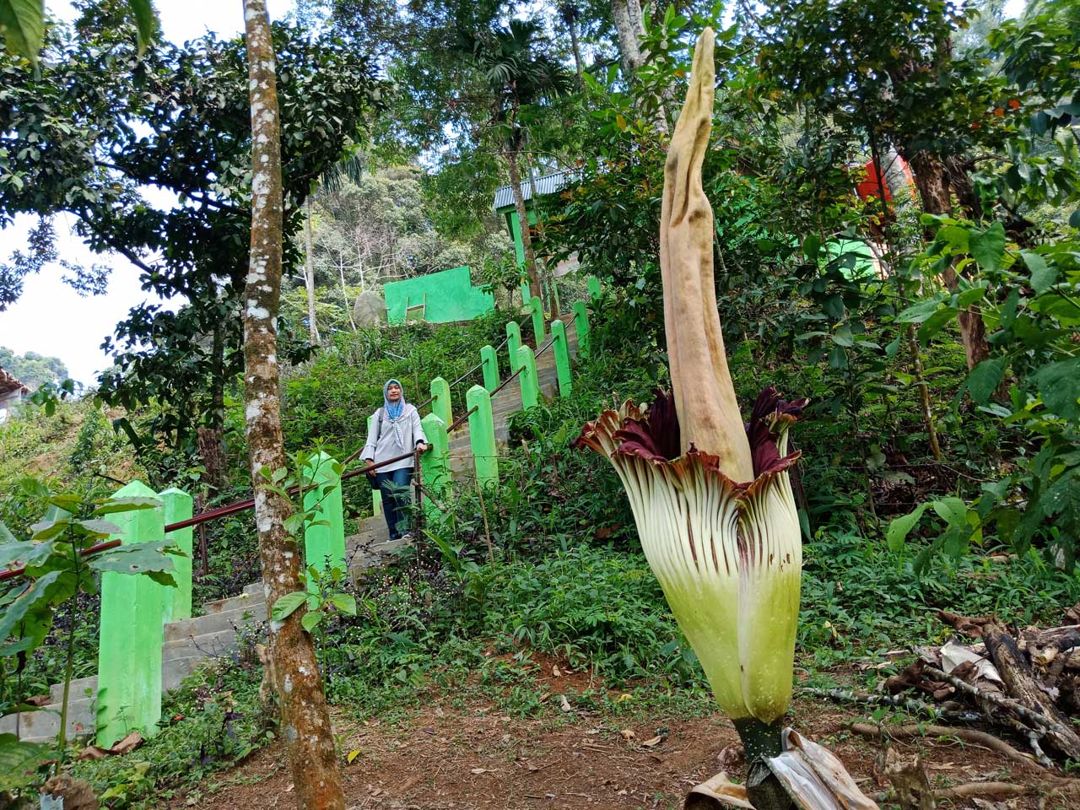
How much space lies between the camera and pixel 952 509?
5.98 ft

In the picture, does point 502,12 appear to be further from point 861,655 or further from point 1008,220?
point 861,655

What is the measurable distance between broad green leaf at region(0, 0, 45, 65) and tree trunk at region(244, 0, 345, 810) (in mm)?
1671

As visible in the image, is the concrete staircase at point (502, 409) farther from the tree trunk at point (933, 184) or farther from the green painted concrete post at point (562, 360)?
the tree trunk at point (933, 184)

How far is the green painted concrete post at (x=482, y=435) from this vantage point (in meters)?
6.72

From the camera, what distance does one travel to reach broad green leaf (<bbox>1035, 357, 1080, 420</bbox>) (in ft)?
4.90

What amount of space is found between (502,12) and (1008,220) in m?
12.2

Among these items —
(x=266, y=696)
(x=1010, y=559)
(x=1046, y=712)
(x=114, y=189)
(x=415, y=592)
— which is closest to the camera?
(x=1046, y=712)

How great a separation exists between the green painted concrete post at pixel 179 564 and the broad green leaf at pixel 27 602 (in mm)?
3289

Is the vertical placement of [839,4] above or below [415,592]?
above

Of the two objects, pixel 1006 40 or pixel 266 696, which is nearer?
pixel 1006 40

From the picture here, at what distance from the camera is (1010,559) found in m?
4.53

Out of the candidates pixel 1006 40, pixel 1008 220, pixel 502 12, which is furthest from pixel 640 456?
pixel 502 12

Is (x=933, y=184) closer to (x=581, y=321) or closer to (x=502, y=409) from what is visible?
(x=502, y=409)

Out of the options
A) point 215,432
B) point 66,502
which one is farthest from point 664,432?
point 215,432
